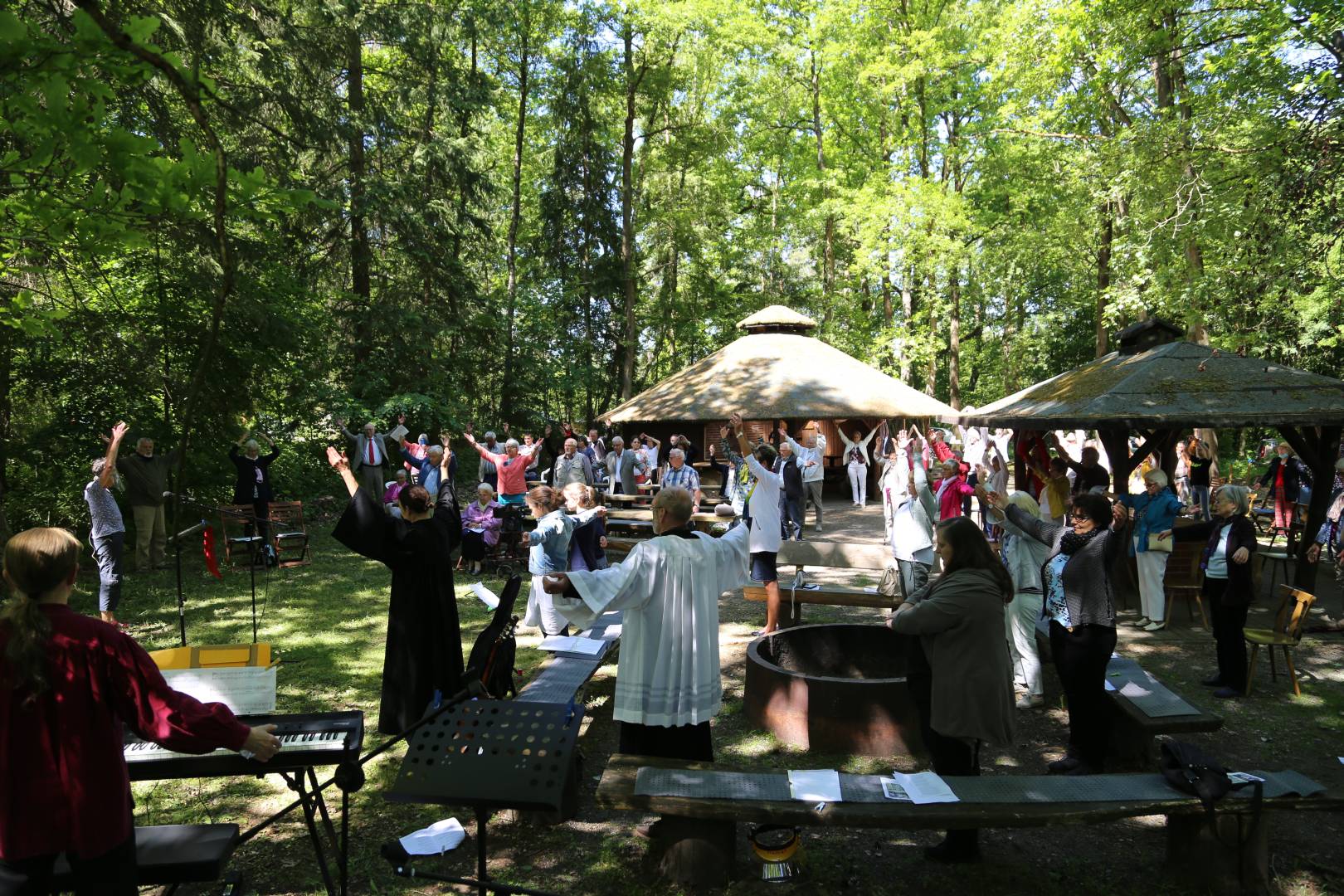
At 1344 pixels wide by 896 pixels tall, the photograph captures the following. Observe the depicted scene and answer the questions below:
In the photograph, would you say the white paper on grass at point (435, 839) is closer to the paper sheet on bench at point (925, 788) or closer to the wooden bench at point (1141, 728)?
the paper sheet on bench at point (925, 788)

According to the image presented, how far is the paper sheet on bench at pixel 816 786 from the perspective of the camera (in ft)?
13.1

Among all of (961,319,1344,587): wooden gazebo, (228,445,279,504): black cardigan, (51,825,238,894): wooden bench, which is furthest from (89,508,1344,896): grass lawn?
(228,445,279,504): black cardigan

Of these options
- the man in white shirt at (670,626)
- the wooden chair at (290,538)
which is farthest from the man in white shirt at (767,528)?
the wooden chair at (290,538)

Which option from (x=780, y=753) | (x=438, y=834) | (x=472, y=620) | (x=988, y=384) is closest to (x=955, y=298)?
(x=988, y=384)

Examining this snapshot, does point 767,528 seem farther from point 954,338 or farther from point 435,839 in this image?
point 954,338

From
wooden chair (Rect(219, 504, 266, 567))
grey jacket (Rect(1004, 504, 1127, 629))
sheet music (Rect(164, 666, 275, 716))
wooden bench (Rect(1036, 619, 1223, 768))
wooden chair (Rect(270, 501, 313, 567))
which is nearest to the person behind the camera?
sheet music (Rect(164, 666, 275, 716))

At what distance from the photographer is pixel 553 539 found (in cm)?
768

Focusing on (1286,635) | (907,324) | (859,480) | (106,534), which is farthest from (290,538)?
(907,324)

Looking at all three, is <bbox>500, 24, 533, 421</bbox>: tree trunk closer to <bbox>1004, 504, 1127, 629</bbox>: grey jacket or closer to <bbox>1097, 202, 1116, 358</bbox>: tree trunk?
<bbox>1097, 202, 1116, 358</bbox>: tree trunk

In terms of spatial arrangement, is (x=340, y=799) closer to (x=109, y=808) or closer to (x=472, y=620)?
(x=109, y=808)

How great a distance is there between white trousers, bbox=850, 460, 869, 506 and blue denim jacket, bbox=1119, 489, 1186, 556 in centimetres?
1135

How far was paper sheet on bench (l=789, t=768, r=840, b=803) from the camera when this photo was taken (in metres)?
4.00

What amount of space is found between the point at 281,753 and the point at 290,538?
984 centimetres

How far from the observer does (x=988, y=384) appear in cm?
4397
